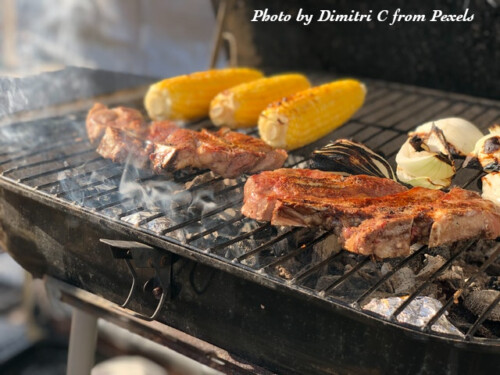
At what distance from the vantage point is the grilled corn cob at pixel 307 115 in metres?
2.98

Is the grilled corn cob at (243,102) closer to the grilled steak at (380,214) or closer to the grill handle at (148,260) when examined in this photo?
the grilled steak at (380,214)

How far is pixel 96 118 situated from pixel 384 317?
187cm

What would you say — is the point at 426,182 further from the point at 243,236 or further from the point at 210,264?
the point at 210,264

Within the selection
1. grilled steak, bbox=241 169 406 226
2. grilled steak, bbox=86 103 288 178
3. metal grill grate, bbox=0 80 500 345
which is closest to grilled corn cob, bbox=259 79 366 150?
metal grill grate, bbox=0 80 500 345

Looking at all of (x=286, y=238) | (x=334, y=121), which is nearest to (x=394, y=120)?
(x=334, y=121)

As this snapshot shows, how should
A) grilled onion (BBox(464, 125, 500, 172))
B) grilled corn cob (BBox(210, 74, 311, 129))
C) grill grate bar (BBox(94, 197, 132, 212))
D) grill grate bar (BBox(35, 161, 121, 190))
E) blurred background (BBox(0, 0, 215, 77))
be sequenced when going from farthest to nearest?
blurred background (BBox(0, 0, 215, 77)), grilled corn cob (BBox(210, 74, 311, 129)), grilled onion (BBox(464, 125, 500, 172)), grill grate bar (BBox(35, 161, 121, 190)), grill grate bar (BBox(94, 197, 132, 212))

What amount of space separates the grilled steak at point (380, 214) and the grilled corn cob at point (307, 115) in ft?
2.60

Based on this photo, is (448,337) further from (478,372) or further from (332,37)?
(332,37)

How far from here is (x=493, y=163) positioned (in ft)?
8.53

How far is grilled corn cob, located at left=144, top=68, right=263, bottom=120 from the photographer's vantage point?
3361mm

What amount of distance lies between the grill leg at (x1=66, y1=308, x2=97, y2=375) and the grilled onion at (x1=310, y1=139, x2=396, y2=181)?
1.14 m

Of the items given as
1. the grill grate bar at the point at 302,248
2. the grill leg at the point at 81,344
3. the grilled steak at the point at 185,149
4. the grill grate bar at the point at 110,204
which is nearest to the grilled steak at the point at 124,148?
the grilled steak at the point at 185,149

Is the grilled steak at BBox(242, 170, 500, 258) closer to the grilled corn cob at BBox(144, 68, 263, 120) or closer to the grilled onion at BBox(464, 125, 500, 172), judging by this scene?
the grilled onion at BBox(464, 125, 500, 172)

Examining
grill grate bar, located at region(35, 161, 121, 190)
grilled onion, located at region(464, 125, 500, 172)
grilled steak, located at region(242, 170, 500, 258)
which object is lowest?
grill grate bar, located at region(35, 161, 121, 190)
